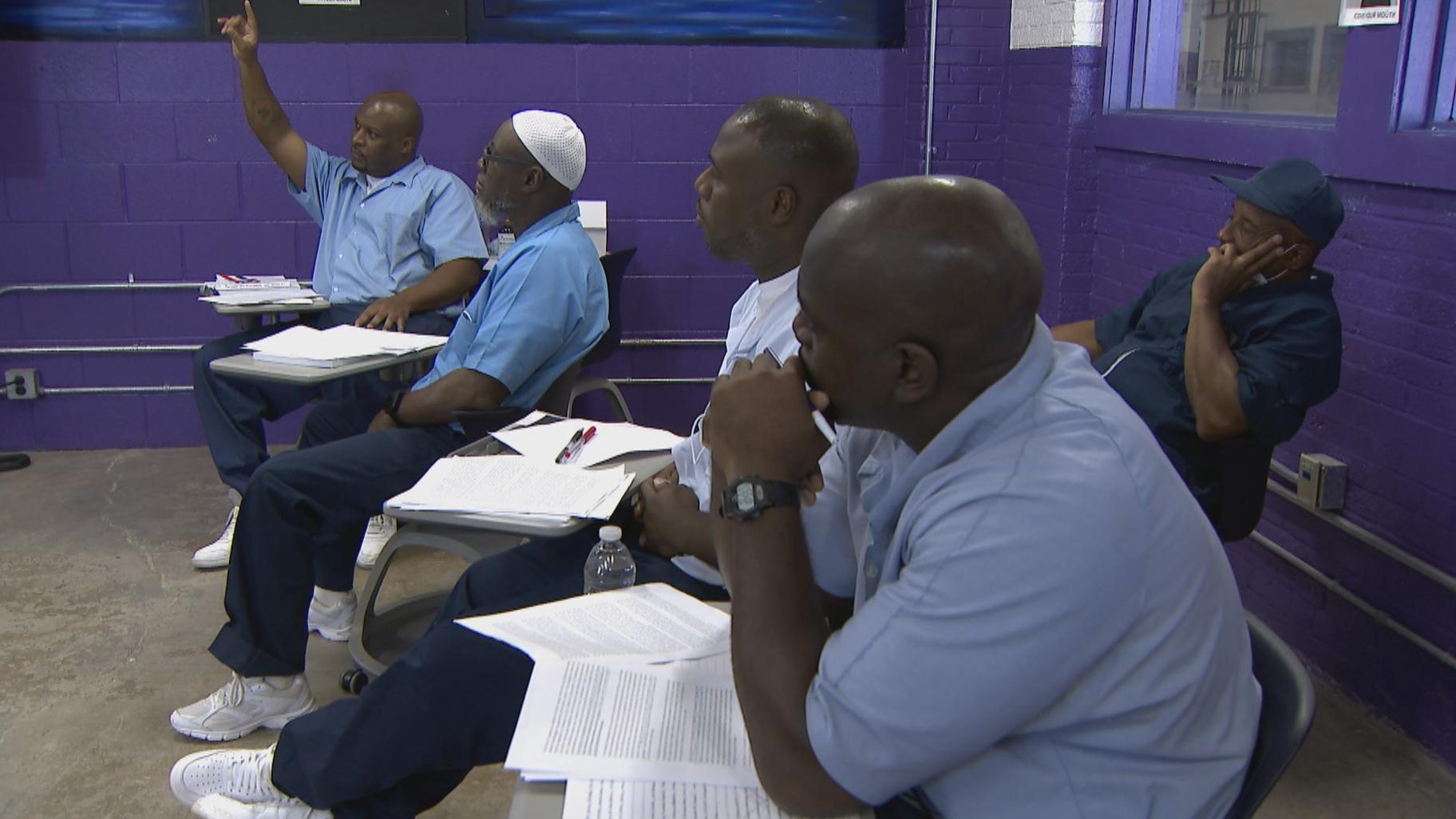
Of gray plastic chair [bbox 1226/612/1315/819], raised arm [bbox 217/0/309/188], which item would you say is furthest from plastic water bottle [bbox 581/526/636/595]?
raised arm [bbox 217/0/309/188]

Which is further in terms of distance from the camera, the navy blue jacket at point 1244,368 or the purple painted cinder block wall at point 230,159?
the purple painted cinder block wall at point 230,159

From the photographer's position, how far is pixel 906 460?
129 centimetres

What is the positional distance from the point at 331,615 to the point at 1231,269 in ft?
7.54

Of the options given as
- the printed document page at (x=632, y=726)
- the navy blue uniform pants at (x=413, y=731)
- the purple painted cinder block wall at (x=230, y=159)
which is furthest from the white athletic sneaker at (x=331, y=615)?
the printed document page at (x=632, y=726)

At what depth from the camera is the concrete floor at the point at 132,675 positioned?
2516 mm

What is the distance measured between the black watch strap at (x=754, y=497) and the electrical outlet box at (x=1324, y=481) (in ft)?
7.11

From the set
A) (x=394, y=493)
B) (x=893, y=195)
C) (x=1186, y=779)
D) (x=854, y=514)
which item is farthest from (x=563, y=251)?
(x=1186, y=779)

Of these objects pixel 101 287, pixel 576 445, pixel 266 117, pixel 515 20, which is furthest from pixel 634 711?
pixel 101 287

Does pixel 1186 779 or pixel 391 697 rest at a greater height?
pixel 1186 779

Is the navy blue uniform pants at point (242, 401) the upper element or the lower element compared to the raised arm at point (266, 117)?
lower

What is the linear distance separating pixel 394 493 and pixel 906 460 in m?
1.76

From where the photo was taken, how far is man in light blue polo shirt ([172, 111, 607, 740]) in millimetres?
2664

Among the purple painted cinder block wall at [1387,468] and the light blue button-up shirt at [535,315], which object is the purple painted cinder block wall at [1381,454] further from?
the light blue button-up shirt at [535,315]

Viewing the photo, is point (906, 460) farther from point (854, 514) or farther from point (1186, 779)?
point (1186, 779)
